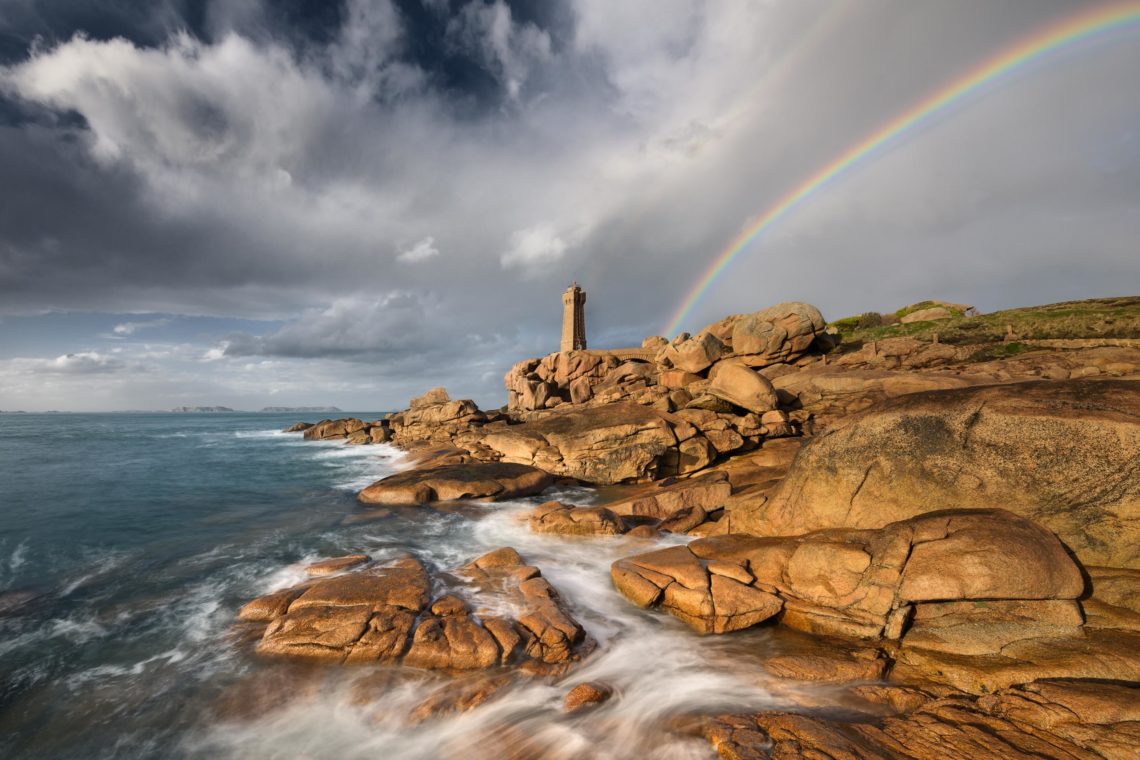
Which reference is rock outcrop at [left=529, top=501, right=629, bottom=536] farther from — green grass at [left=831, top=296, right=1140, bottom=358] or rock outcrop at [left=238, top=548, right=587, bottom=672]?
green grass at [left=831, top=296, right=1140, bottom=358]

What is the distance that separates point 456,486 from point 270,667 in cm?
1269

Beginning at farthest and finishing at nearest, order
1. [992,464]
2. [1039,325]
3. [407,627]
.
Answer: [1039,325]
[992,464]
[407,627]

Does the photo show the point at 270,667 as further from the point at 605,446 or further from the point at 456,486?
the point at 605,446

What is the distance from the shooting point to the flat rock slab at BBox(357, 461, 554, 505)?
20.3 m

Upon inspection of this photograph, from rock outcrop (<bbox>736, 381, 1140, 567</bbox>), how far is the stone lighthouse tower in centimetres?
6052

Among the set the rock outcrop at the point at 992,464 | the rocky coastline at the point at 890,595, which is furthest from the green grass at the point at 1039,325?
the rocky coastline at the point at 890,595

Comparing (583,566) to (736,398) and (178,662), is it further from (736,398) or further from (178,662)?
(736,398)

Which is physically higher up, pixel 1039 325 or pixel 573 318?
pixel 573 318

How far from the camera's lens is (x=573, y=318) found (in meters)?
71.2

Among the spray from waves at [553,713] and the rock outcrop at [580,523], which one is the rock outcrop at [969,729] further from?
the rock outcrop at [580,523]

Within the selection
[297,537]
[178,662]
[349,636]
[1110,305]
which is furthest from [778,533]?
[1110,305]

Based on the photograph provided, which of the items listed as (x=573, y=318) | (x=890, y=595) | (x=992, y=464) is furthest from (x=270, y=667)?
(x=573, y=318)

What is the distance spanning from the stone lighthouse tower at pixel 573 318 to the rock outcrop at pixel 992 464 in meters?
60.5

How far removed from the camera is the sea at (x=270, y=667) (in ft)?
21.0
